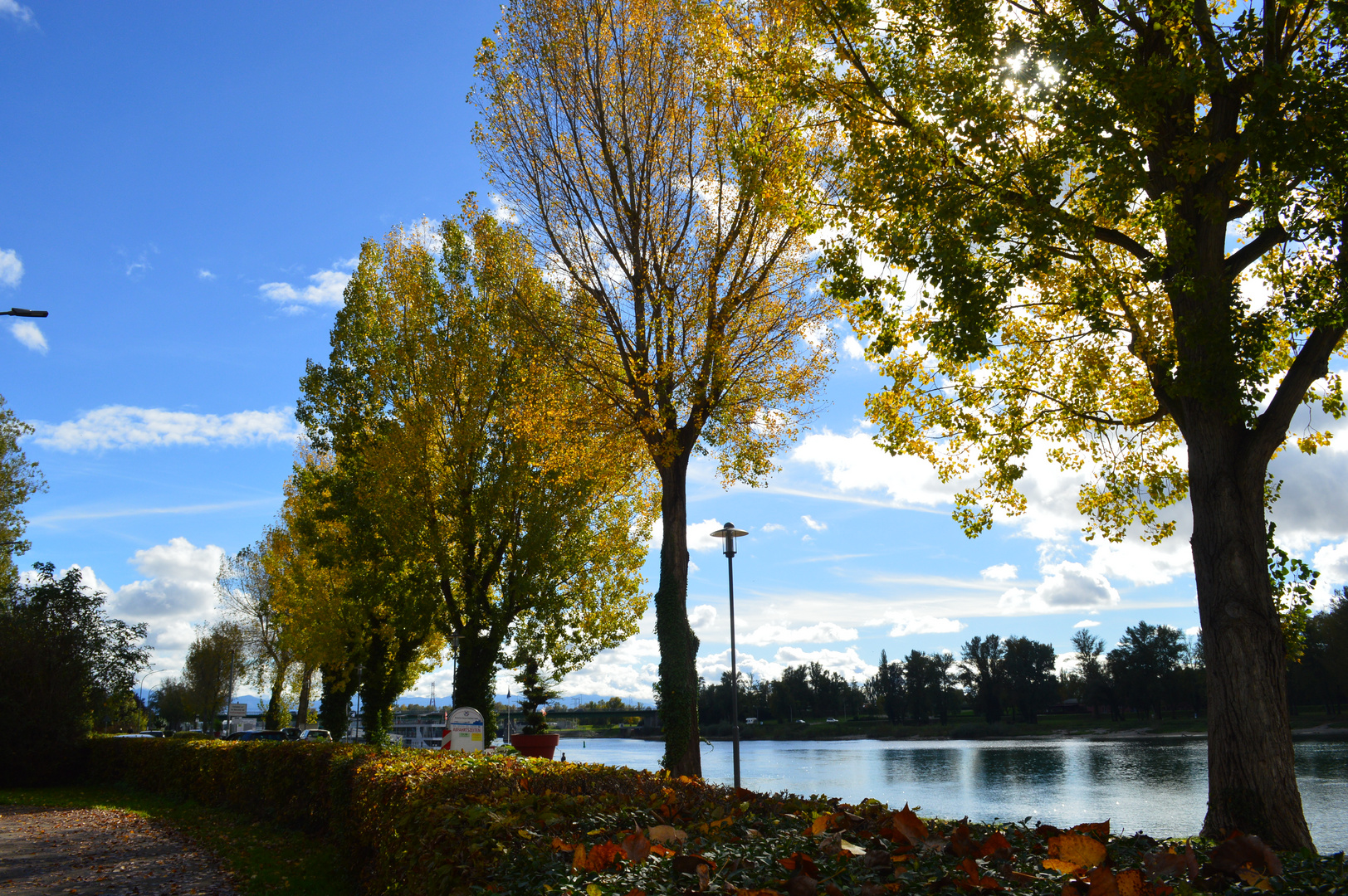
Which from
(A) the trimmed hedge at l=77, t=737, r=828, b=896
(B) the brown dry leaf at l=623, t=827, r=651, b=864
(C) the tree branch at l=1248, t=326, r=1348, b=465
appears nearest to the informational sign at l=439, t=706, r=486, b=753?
(A) the trimmed hedge at l=77, t=737, r=828, b=896

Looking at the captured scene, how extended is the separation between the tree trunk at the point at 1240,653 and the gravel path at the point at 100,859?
988 centimetres

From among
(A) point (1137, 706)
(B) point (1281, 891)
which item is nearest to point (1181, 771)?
(B) point (1281, 891)

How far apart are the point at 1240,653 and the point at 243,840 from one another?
42.7 feet

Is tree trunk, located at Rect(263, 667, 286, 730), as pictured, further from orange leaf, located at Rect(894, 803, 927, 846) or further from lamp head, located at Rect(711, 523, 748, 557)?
orange leaf, located at Rect(894, 803, 927, 846)

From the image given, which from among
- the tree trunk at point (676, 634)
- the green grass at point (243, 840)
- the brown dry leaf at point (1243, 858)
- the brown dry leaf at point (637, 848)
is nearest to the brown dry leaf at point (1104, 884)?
the brown dry leaf at point (1243, 858)

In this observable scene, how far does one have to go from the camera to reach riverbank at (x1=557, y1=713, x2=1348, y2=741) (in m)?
63.0

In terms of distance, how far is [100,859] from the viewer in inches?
406

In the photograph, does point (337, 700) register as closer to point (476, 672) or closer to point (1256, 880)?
point (476, 672)

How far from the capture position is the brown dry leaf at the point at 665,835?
3.21 m

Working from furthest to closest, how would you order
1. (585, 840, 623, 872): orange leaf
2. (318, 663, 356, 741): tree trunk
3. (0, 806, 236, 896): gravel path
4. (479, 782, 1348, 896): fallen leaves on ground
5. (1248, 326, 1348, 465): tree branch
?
1. (318, 663, 356, 741): tree trunk
2. (0, 806, 236, 896): gravel path
3. (1248, 326, 1348, 465): tree branch
4. (585, 840, 623, 872): orange leaf
5. (479, 782, 1348, 896): fallen leaves on ground

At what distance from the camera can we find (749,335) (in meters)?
14.4

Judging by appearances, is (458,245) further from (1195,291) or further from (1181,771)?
(1181,771)

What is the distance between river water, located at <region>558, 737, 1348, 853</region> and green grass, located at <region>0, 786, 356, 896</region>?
16.0ft

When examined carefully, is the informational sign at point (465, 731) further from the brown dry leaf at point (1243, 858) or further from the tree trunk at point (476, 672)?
the brown dry leaf at point (1243, 858)
